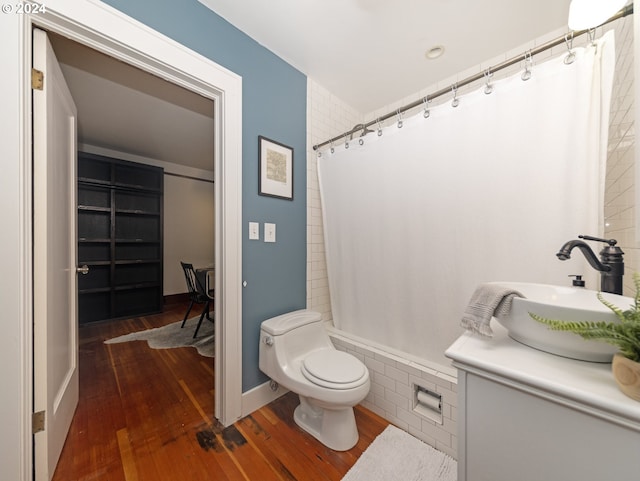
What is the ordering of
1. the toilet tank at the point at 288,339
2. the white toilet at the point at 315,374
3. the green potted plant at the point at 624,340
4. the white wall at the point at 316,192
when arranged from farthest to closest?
the white wall at the point at 316,192 → the toilet tank at the point at 288,339 → the white toilet at the point at 315,374 → the green potted plant at the point at 624,340

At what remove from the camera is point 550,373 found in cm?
56

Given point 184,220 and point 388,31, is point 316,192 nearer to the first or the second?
point 388,31

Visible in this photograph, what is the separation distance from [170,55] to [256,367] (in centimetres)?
178

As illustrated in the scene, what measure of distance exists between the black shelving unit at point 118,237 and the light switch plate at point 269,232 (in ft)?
8.96

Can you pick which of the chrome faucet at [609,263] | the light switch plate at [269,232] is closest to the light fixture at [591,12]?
the chrome faucet at [609,263]

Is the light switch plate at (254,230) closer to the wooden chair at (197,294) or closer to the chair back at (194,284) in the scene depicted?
the wooden chair at (197,294)

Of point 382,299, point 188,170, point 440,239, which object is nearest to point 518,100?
point 440,239

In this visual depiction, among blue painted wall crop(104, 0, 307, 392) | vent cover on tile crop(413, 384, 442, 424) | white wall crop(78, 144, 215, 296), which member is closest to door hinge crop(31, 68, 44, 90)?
blue painted wall crop(104, 0, 307, 392)

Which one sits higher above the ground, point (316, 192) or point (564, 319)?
point (316, 192)

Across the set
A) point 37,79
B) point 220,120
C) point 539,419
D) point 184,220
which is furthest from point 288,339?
point 184,220

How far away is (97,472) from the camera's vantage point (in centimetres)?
113

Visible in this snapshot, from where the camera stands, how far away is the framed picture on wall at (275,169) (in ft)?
5.18

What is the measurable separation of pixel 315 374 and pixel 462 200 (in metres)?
1.21

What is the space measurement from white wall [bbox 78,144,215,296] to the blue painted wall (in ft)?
8.16
